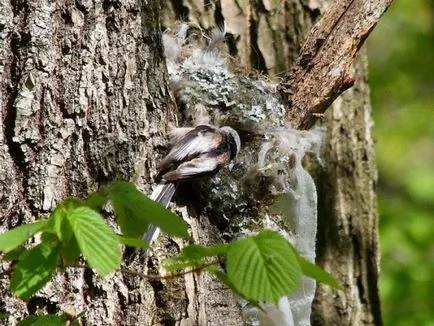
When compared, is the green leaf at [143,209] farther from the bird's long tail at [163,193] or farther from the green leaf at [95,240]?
the bird's long tail at [163,193]

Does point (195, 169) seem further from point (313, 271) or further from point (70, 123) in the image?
point (313, 271)

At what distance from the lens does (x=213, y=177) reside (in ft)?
5.76

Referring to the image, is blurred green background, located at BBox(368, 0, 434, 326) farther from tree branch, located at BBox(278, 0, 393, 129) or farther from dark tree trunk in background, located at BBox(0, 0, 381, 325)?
dark tree trunk in background, located at BBox(0, 0, 381, 325)

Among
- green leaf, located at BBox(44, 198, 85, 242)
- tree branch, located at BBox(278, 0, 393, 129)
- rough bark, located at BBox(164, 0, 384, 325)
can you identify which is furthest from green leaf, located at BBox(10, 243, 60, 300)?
rough bark, located at BBox(164, 0, 384, 325)

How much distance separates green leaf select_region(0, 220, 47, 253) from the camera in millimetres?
1109

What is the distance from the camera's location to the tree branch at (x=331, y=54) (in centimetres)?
191

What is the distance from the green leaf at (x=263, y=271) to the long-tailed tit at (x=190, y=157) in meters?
0.40

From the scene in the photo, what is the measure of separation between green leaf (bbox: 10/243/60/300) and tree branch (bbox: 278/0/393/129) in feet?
3.09

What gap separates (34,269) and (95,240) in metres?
0.11

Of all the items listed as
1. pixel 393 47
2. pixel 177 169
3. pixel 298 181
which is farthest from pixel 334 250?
pixel 393 47

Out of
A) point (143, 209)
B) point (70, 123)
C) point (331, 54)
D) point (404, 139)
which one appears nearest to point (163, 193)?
point (70, 123)

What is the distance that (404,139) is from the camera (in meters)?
8.30

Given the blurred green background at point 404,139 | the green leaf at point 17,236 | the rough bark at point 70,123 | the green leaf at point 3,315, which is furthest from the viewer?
the blurred green background at point 404,139

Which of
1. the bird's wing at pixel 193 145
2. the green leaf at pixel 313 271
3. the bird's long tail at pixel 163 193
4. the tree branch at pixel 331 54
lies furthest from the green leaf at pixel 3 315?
the tree branch at pixel 331 54
